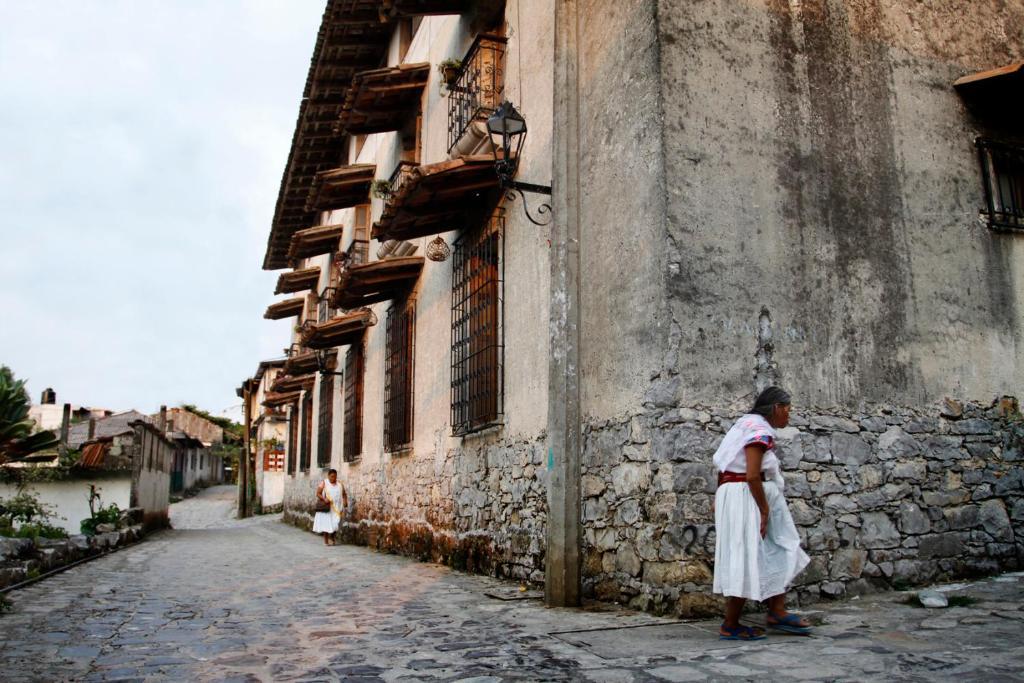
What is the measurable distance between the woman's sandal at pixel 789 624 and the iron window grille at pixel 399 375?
7628 mm

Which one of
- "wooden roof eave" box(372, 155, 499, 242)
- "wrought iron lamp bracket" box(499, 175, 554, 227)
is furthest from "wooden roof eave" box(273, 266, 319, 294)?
"wrought iron lamp bracket" box(499, 175, 554, 227)

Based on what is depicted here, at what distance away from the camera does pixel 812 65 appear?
6520 millimetres

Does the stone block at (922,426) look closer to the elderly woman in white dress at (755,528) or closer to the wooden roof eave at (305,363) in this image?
the elderly woman in white dress at (755,528)

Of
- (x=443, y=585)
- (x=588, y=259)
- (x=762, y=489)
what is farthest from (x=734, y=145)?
(x=443, y=585)

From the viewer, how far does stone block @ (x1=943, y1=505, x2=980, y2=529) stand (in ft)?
20.6

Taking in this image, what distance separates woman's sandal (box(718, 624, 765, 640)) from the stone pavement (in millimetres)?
71

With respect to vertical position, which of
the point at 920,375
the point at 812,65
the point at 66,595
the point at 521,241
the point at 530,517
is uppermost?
the point at 812,65

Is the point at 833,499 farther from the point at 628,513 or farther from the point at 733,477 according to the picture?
the point at 733,477

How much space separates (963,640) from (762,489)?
4.13 ft

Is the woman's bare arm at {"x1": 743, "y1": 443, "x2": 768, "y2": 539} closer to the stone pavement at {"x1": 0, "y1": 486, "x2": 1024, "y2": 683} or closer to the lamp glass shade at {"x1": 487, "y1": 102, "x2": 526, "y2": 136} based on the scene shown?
the stone pavement at {"x1": 0, "y1": 486, "x2": 1024, "y2": 683}

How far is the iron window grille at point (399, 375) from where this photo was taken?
39.6 feet

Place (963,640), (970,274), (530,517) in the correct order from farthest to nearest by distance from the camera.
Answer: (530,517) < (970,274) < (963,640)

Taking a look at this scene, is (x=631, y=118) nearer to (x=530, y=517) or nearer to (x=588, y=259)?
(x=588, y=259)

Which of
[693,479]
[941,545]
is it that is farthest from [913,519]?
[693,479]
